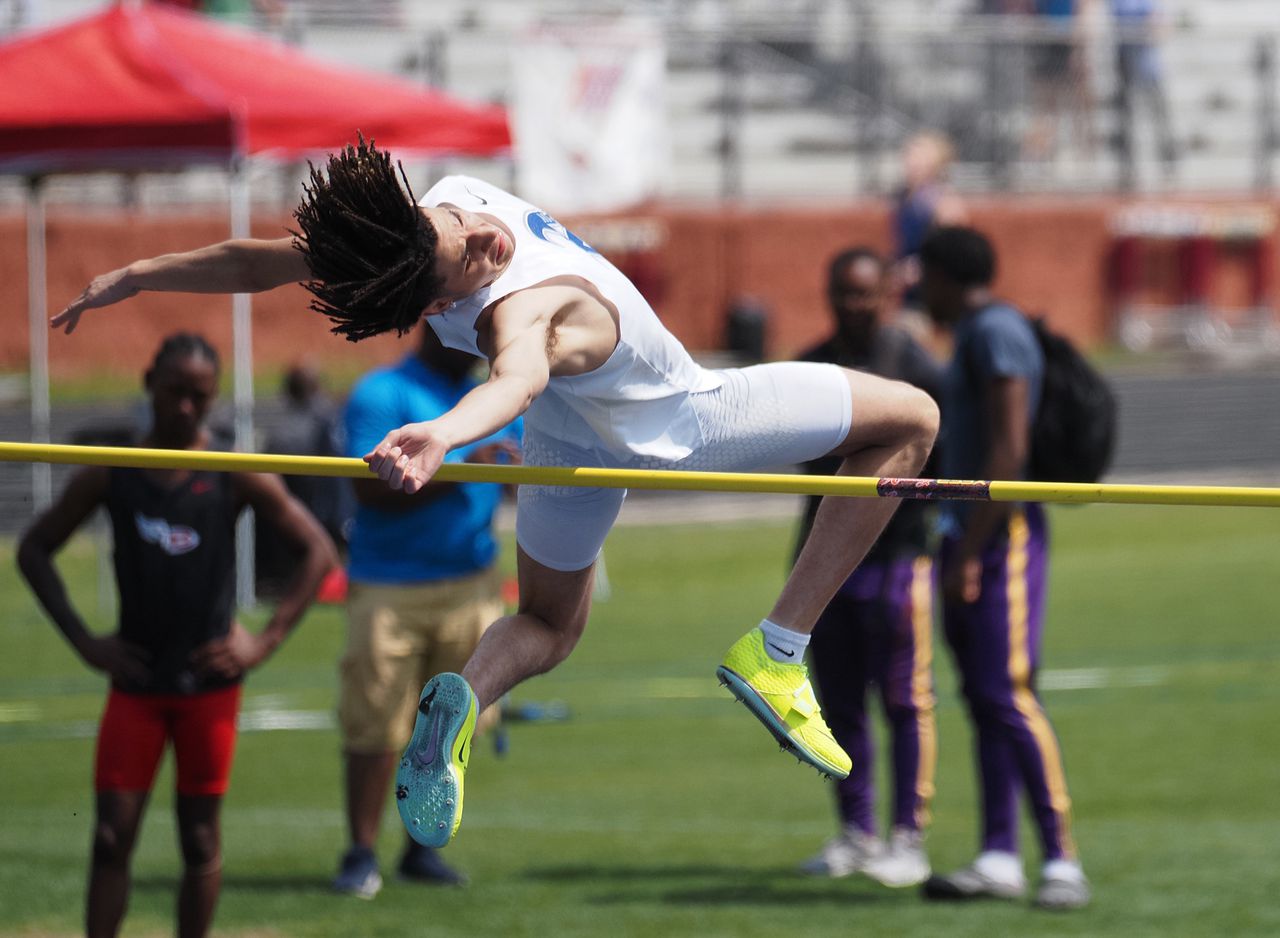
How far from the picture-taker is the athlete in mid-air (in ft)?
15.3

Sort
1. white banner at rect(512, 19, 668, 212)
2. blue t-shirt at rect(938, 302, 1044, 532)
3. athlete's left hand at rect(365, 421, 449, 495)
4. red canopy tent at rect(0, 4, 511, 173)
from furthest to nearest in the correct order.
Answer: white banner at rect(512, 19, 668, 212) < red canopy tent at rect(0, 4, 511, 173) < blue t-shirt at rect(938, 302, 1044, 532) < athlete's left hand at rect(365, 421, 449, 495)

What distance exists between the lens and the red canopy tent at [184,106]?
11.9 metres

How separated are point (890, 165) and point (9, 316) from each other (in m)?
10.3

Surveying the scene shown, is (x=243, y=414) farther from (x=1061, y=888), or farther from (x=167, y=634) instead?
(x=1061, y=888)

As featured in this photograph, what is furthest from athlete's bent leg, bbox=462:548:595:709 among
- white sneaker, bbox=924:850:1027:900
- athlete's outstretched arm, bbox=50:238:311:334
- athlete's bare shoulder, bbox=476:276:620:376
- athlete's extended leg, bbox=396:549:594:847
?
white sneaker, bbox=924:850:1027:900

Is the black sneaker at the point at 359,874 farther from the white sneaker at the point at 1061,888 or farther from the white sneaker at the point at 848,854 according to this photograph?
the white sneaker at the point at 1061,888

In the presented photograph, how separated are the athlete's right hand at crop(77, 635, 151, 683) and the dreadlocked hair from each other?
6.60ft

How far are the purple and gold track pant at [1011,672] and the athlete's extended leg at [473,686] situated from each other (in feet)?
7.34

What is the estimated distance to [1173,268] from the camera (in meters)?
24.6

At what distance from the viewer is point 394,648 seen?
795cm

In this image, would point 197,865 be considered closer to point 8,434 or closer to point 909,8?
point 8,434

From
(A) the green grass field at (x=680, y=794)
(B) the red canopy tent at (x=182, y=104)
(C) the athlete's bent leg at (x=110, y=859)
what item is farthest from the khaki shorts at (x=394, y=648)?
(B) the red canopy tent at (x=182, y=104)

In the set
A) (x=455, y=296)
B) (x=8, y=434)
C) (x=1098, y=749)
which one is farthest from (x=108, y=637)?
(x=8, y=434)

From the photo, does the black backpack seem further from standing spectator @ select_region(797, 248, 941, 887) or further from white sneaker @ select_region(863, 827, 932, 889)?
white sneaker @ select_region(863, 827, 932, 889)
